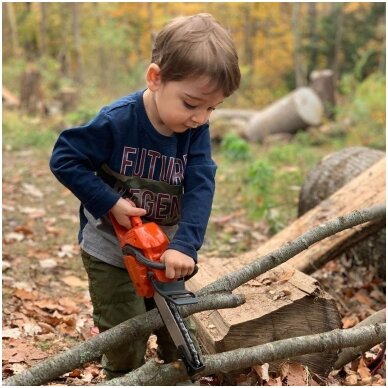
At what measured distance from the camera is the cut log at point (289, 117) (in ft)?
45.2

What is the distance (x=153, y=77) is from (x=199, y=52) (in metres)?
0.28

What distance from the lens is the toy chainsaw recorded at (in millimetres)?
2389

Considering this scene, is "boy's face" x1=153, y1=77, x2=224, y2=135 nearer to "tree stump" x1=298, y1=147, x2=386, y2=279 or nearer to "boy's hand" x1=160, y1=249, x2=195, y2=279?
"boy's hand" x1=160, y1=249, x2=195, y2=279

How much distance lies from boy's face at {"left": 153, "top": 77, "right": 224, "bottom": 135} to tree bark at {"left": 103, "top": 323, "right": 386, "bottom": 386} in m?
1.00

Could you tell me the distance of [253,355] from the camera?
8.60 feet

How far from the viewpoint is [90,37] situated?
2534 centimetres

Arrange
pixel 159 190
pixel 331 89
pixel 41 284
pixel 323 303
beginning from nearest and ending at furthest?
1. pixel 159 190
2. pixel 323 303
3. pixel 41 284
4. pixel 331 89

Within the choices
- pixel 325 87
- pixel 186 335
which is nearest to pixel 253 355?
pixel 186 335

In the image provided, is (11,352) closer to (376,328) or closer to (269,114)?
(376,328)

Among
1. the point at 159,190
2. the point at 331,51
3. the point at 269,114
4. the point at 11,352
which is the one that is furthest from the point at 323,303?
the point at 331,51

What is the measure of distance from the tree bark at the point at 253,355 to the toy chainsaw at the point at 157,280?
0.51ft

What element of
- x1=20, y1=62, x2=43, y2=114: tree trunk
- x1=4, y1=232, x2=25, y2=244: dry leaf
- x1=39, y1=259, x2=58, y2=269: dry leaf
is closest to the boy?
x1=39, y1=259, x2=58, y2=269: dry leaf

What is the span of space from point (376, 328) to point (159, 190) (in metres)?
1.23

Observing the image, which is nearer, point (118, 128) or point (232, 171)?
point (118, 128)
